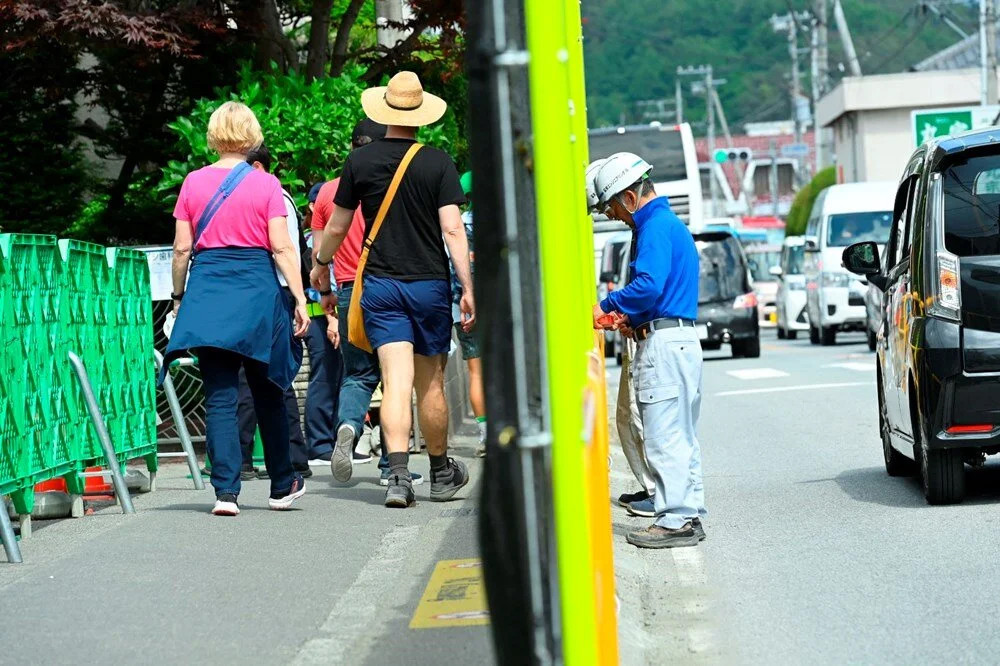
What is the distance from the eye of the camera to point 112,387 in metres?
9.09

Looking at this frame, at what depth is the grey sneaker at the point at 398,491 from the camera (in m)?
8.51

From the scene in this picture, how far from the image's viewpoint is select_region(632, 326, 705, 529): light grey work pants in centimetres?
762

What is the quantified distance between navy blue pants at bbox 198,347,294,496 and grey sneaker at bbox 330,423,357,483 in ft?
1.42

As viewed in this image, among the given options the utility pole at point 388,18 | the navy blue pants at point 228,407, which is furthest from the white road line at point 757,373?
the navy blue pants at point 228,407

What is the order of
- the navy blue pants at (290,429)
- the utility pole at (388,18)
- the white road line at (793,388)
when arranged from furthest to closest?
the white road line at (793,388) → the utility pole at (388,18) → the navy blue pants at (290,429)

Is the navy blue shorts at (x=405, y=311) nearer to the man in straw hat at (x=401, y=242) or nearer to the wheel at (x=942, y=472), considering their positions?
the man in straw hat at (x=401, y=242)

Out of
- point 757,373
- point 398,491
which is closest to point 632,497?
point 398,491

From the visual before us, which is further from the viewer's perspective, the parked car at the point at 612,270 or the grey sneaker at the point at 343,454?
the parked car at the point at 612,270

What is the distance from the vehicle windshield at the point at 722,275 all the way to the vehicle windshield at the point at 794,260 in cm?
748

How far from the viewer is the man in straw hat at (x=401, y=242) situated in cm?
839

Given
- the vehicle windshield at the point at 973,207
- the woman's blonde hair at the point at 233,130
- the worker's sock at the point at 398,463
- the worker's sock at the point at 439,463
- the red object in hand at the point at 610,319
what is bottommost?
the worker's sock at the point at 439,463

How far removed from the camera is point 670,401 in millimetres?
7641

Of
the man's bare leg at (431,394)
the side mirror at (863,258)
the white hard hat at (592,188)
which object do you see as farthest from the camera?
the side mirror at (863,258)

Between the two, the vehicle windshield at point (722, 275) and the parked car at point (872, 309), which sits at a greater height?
the vehicle windshield at point (722, 275)
